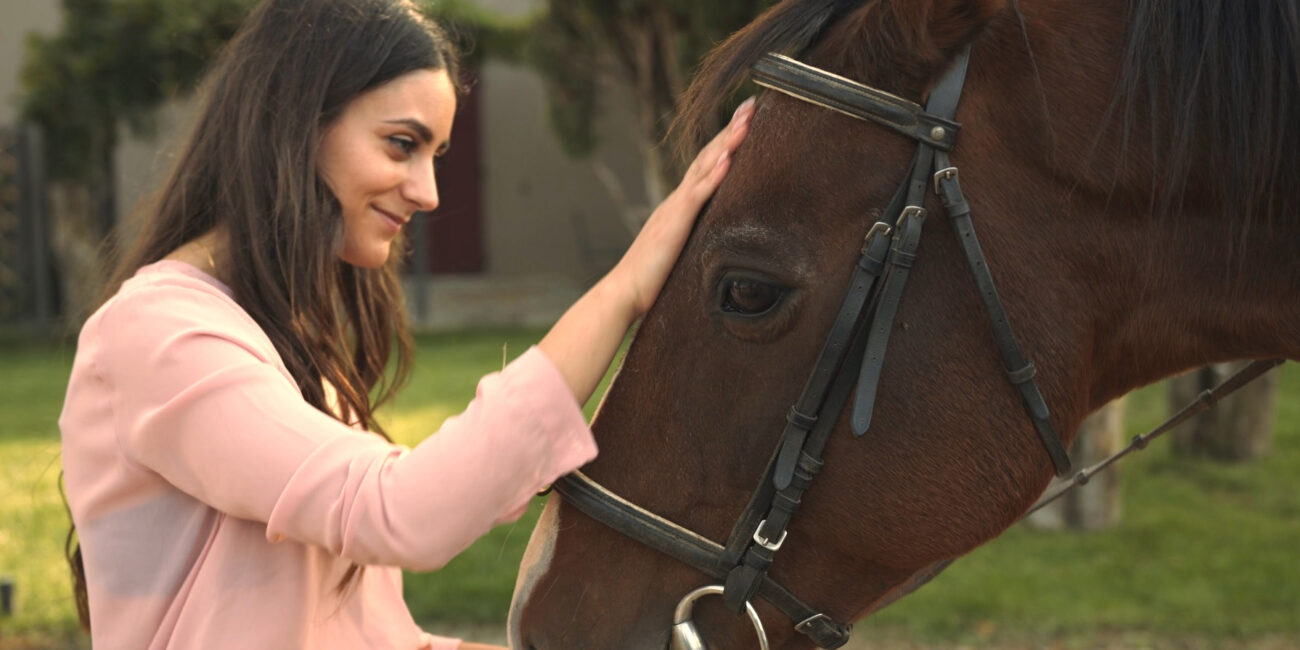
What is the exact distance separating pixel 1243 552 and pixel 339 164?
4839 millimetres

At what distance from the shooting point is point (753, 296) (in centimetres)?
163

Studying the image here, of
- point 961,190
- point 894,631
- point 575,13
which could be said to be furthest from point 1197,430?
point 961,190

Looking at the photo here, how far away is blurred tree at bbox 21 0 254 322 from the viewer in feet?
40.9

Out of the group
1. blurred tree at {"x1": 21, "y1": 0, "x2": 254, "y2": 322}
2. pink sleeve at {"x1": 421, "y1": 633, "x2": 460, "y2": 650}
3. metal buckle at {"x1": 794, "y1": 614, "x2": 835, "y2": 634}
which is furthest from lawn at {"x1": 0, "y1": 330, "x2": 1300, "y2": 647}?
blurred tree at {"x1": 21, "y1": 0, "x2": 254, "y2": 322}

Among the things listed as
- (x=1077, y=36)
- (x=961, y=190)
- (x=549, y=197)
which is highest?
(x=1077, y=36)

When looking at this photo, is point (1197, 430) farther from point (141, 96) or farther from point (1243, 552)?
point (141, 96)

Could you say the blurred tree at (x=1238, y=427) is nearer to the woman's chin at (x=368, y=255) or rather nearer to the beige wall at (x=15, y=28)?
the woman's chin at (x=368, y=255)

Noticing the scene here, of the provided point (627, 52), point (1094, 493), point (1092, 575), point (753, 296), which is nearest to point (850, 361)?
point (753, 296)

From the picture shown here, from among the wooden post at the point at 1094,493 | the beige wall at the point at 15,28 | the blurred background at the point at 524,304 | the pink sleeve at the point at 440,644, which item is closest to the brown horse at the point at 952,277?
the pink sleeve at the point at 440,644

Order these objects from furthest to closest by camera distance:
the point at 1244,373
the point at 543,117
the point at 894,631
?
the point at 543,117 → the point at 894,631 → the point at 1244,373

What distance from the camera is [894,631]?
4.62 meters

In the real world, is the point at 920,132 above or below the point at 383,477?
above

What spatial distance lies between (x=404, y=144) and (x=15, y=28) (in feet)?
52.2

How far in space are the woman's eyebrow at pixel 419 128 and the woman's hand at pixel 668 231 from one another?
44cm
